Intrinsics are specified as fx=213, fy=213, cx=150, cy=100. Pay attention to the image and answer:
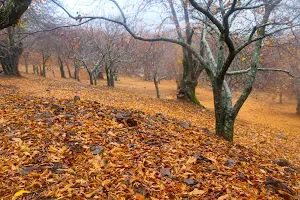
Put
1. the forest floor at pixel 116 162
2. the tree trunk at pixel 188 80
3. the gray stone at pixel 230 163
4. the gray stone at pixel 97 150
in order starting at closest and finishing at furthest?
the forest floor at pixel 116 162 < the gray stone at pixel 97 150 < the gray stone at pixel 230 163 < the tree trunk at pixel 188 80

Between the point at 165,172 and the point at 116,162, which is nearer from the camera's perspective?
the point at 165,172

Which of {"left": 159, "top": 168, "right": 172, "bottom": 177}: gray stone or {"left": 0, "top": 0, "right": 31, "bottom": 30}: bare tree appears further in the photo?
{"left": 0, "top": 0, "right": 31, "bottom": 30}: bare tree

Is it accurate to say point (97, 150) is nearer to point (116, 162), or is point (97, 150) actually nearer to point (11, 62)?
point (116, 162)

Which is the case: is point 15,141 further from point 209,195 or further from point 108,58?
point 108,58

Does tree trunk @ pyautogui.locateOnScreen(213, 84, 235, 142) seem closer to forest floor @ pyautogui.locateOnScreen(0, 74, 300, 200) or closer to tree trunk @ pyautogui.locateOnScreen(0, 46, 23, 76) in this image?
forest floor @ pyautogui.locateOnScreen(0, 74, 300, 200)

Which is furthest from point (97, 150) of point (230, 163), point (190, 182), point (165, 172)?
point (230, 163)

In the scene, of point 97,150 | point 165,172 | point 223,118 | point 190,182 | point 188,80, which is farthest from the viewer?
point 188,80

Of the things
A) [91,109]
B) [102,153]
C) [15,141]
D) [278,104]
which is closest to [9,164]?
[15,141]

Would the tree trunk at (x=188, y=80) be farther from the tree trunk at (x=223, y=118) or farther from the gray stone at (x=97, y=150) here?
the gray stone at (x=97, y=150)

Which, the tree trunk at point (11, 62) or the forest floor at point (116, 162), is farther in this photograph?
the tree trunk at point (11, 62)

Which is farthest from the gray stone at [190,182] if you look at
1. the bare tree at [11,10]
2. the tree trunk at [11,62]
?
the tree trunk at [11,62]

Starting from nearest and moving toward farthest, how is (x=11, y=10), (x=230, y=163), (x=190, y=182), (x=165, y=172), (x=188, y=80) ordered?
(x=190, y=182) → (x=165, y=172) → (x=230, y=163) → (x=11, y=10) → (x=188, y=80)

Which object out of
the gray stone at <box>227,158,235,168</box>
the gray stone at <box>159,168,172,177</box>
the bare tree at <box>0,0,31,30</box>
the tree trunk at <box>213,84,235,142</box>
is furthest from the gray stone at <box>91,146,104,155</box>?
the bare tree at <box>0,0,31,30</box>

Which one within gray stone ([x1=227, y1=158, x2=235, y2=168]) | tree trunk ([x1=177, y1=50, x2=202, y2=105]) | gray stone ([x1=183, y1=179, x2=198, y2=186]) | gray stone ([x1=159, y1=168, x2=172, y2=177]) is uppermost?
tree trunk ([x1=177, y1=50, x2=202, y2=105])
